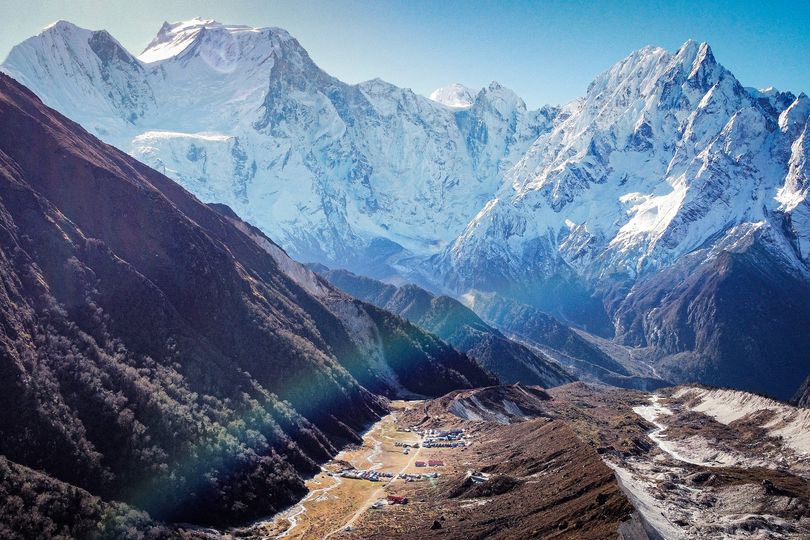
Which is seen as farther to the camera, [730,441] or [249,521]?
[730,441]

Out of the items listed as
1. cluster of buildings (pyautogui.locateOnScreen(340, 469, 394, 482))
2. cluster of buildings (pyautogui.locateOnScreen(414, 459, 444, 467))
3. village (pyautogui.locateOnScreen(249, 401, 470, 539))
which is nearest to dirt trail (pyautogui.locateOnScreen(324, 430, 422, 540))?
village (pyautogui.locateOnScreen(249, 401, 470, 539))

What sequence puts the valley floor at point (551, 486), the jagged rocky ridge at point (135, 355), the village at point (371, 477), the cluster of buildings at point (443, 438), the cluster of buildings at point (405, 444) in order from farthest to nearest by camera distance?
the cluster of buildings at point (443, 438)
the cluster of buildings at point (405, 444)
the village at point (371, 477)
the jagged rocky ridge at point (135, 355)
the valley floor at point (551, 486)

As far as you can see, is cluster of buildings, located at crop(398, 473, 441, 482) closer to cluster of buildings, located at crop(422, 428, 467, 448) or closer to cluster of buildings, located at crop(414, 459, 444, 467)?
cluster of buildings, located at crop(414, 459, 444, 467)

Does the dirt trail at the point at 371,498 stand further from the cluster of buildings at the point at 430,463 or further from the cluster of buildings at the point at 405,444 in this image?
the cluster of buildings at the point at 405,444

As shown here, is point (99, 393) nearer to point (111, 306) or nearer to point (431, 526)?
point (111, 306)

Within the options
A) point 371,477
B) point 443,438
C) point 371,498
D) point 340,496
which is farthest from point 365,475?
point 443,438

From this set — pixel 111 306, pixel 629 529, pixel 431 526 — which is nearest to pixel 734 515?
pixel 629 529

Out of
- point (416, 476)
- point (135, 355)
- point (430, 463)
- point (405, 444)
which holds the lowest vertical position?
point (416, 476)

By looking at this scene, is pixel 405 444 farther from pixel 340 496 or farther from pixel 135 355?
pixel 135 355

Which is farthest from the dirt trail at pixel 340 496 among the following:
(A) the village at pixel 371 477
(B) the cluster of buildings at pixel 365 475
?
(B) the cluster of buildings at pixel 365 475
